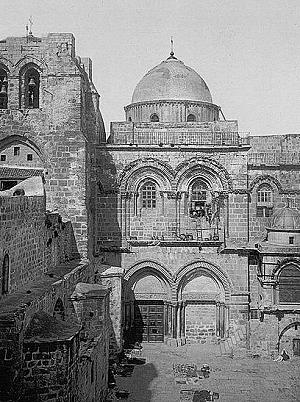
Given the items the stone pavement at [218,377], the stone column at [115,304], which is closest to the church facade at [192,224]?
the stone pavement at [218,377]

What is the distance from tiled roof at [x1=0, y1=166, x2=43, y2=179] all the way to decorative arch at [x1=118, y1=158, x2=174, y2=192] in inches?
177

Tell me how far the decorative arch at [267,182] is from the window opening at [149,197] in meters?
4.24

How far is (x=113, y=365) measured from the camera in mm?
21266

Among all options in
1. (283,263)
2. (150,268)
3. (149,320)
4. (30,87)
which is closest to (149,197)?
(150,268)

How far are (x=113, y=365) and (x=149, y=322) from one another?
399cm

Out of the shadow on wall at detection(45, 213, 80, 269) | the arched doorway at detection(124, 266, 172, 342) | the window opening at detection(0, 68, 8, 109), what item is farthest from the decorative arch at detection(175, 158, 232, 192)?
the window opening at detection(0, 68, 8, 109)

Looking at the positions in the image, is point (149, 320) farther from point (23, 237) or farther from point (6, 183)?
point (23, 237)

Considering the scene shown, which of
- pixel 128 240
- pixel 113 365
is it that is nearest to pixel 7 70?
pixel 128 240

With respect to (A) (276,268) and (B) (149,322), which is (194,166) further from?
(B) (149,322)

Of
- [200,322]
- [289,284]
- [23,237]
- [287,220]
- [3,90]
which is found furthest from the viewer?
[200,322]

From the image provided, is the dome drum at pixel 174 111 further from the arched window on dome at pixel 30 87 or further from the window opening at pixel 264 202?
the arched window on dome at pixel 30 87

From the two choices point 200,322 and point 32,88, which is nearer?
point 32,88

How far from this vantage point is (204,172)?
81.8ft

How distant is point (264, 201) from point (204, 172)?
296cm
